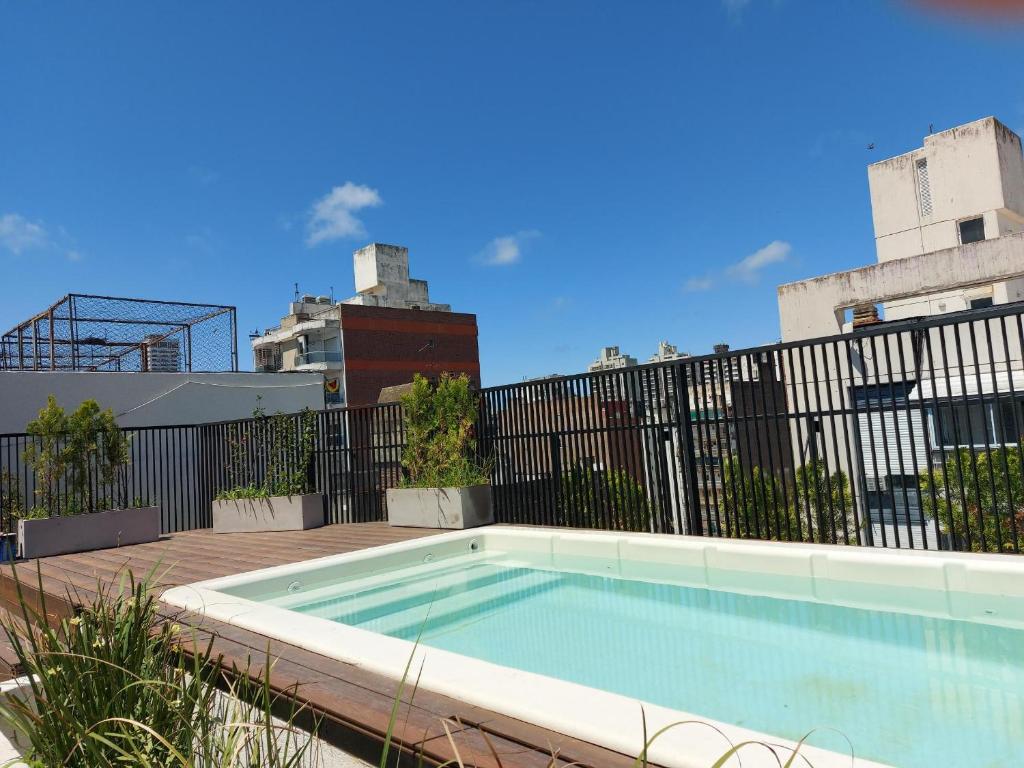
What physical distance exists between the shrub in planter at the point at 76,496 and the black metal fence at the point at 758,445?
95 centimetres

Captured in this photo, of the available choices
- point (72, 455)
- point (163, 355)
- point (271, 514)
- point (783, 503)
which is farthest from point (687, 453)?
point (163, 355)

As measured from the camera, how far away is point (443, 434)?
26.9 feet

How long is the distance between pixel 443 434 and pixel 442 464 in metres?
0.39

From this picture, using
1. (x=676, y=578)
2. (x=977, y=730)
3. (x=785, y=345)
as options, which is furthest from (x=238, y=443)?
(x=977, y=730)

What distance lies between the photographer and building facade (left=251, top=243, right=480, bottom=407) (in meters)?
45.4

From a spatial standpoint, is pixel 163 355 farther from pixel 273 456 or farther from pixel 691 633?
pixel 691 633

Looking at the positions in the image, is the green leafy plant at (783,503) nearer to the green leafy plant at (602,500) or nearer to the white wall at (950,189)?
the green leafy plant at (602,500)

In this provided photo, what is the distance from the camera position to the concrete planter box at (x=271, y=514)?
8.86 metres

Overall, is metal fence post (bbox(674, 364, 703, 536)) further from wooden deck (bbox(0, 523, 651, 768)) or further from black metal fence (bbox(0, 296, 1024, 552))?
wooden deck (bbox(0, 523, 651, 768))

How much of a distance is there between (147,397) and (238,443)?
15.3 feet

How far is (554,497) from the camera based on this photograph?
7570 mm

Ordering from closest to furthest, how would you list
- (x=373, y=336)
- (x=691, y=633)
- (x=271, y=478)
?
(x=691, y=633) → (x=271, y=478) → (x=373, y=336)

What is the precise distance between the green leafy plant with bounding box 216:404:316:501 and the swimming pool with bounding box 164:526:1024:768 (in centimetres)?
369

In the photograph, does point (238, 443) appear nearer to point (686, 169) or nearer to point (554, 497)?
point (554, 497)
